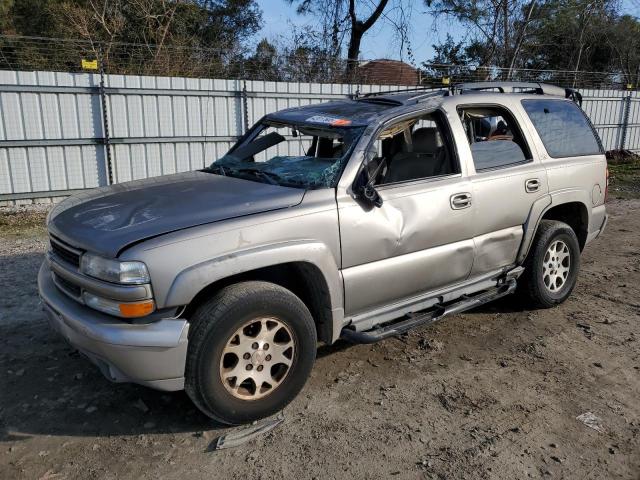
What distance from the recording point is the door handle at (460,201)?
3.95 metres

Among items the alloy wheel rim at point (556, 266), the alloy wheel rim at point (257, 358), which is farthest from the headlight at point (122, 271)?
the alloy wheel rim at point (556, 266)

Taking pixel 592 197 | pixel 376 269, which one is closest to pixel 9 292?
pixel 376 269

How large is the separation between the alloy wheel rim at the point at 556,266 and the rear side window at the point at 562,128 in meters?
0.82

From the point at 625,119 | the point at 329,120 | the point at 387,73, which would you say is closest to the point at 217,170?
the point at 329,120

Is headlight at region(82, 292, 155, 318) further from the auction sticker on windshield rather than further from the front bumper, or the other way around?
the auction sticker on windshield

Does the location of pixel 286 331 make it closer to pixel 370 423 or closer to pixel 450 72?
pixel 370 423

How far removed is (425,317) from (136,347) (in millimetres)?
2000

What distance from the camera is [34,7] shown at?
2106 centimetres

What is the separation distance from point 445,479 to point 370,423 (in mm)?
598

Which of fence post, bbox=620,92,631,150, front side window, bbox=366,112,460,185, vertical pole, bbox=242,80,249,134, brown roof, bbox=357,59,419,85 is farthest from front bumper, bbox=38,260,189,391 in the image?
fence post, bbox=620,92,631,150

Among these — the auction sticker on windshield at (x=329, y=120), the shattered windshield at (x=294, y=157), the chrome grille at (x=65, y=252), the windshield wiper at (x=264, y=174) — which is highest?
the auction sticker on windshield at (x=329, y=120)

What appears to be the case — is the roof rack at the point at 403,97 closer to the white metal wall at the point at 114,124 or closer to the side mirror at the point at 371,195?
the side mirror at the point at 371,195

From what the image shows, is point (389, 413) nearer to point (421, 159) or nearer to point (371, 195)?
point (371, 195)

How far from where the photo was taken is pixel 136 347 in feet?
9.12
